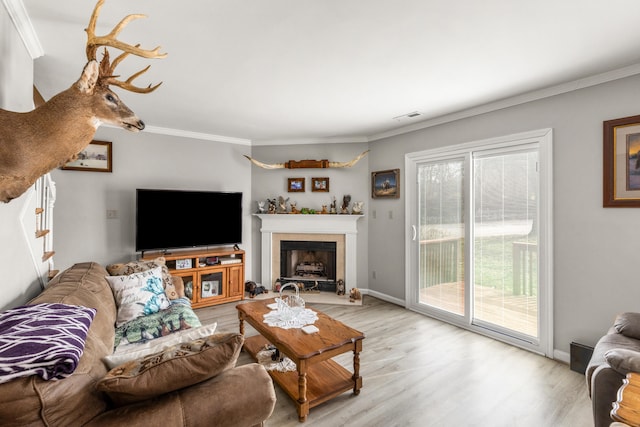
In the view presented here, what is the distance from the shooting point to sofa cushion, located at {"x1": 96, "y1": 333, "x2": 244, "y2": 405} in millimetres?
1062

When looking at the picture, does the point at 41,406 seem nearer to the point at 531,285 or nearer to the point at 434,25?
the point at 434,25

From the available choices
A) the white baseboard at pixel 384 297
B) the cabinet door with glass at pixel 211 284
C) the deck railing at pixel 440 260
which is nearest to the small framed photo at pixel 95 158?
the cabinet door with glass at pixel 211 284

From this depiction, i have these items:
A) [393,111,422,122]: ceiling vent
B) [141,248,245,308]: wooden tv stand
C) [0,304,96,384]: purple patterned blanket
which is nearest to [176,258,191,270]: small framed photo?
[141,248,245,308]: wooden tv stand

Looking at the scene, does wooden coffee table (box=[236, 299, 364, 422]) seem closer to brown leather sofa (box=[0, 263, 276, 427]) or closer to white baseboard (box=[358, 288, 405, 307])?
brown leather sofa (box=[0, 263, 276, 427])

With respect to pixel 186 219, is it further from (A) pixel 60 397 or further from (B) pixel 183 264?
(A) pixel 60 397

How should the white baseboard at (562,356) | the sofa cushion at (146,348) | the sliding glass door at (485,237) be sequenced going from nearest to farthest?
the sofa cushion at (146,348) < the white baseboard at (562,356) < the sliding glass door at (485,237)

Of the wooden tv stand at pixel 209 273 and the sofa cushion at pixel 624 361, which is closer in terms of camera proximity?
the sofa cushion at pixel 624 361

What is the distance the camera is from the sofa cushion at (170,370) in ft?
3.49

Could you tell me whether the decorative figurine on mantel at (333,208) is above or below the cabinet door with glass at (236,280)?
above

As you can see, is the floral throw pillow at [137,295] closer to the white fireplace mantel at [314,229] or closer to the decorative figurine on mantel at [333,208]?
the white fireplace mantel at [314,229]

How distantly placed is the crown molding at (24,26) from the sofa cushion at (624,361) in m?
3.50

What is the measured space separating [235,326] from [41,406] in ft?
8.75

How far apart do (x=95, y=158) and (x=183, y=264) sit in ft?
5.53

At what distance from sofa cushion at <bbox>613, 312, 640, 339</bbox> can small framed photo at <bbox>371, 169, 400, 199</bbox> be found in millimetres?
2560
